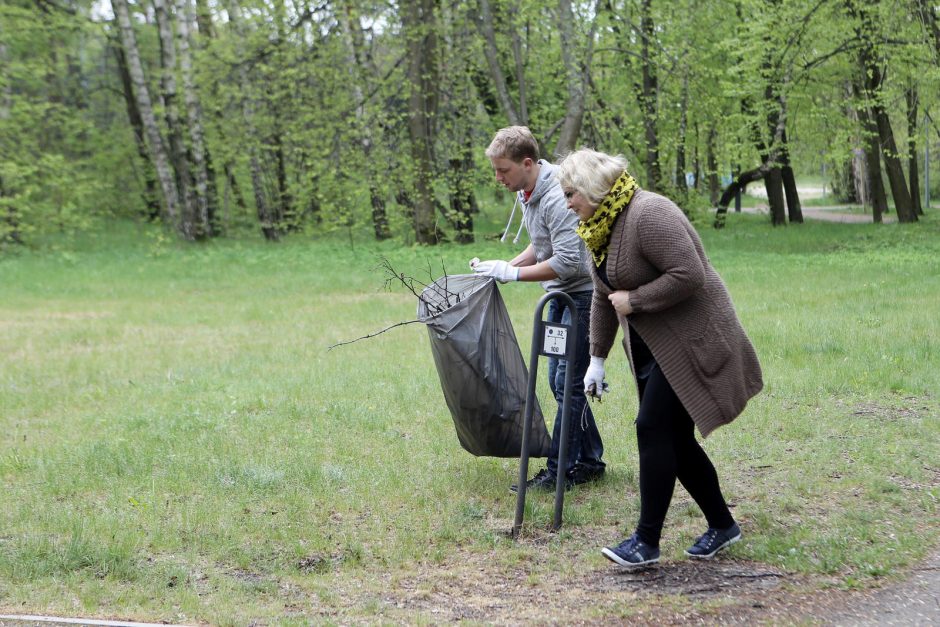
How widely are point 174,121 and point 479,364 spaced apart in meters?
20.0

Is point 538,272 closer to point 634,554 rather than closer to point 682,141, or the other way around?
point 634,554

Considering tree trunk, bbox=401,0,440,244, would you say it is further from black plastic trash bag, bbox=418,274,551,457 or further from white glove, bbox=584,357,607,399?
white glove, bbox=584,357,607,399

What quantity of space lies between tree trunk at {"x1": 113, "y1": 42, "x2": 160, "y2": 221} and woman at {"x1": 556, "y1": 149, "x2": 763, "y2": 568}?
1169 inches

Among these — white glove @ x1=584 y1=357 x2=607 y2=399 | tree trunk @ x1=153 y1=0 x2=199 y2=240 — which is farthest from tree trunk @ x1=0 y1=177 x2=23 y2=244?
white glove @ x1=584 y1=357 x2=607 y2=399

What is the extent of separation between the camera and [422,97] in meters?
19.7

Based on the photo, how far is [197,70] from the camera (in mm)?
21781

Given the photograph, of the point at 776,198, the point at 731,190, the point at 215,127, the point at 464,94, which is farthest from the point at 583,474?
the point at 215,127

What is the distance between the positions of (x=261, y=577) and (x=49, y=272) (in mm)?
16905

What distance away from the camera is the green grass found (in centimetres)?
409

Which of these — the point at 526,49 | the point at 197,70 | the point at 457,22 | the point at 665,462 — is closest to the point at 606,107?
the point at 526,49

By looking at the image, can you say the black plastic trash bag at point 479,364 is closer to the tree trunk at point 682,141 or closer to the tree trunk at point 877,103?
the tree trunk at point 877,103

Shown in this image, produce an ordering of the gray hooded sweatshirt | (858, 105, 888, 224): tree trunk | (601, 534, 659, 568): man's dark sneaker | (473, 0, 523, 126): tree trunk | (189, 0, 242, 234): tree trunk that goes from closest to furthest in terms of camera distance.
→ (601, 534, 659, 568): man's dark sneaker
the gray hooded sweatshirt
(473, 0, 523, 126): tree trunk
(858, 105, 888, 224): tree trunk
(189, 0, 242, 234): tree trunk

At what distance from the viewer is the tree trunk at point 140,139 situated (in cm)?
3127

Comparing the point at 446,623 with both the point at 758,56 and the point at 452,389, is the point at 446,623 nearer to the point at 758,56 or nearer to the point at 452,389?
the point at 452,389
